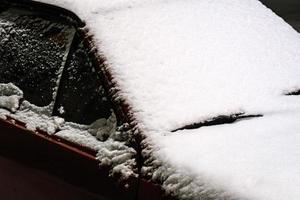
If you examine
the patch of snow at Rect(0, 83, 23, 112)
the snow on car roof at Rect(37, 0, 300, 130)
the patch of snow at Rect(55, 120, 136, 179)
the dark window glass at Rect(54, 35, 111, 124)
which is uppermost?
the snow on car roof at Rect(37, 0, 300, 130)

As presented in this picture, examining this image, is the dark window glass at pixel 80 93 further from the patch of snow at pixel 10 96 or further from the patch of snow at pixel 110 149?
the patch of snow at pixel 10 96

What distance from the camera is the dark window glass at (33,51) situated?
204cm

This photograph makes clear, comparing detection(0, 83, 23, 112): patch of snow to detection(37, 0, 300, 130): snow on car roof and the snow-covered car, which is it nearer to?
the snow-covered car

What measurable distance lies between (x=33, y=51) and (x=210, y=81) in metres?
0.83

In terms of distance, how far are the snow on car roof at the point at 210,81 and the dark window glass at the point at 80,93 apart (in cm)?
11

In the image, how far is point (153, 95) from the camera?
176 centimetres

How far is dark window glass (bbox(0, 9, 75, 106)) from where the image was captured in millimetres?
2037

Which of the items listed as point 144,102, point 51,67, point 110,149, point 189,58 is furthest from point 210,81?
point 51,67

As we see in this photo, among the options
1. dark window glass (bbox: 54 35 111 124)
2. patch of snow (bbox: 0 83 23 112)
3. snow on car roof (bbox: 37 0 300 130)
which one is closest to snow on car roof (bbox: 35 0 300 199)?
snow on car roof (bbox: 37 0 300 130)

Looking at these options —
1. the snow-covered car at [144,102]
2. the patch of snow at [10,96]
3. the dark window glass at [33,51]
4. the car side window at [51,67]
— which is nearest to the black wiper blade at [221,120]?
the snow-covered car at [144,102]

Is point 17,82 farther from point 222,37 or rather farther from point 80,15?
point 222,37

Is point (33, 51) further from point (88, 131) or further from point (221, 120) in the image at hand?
point (221, 120)

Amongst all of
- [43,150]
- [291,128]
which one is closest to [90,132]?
[43,150]

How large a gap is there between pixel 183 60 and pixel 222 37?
0.33 meters
